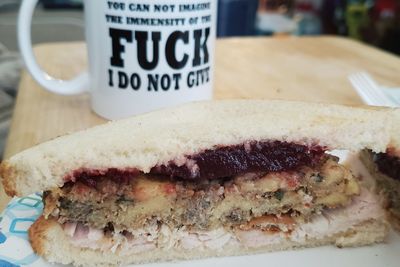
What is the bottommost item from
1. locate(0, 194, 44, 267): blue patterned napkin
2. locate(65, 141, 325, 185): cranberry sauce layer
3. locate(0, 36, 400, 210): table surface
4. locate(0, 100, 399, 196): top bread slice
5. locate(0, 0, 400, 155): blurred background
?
locate(0, 0, 400, 155): blurred background

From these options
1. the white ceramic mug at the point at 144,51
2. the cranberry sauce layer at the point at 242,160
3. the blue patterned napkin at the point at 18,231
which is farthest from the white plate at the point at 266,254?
the white ceramic mug at the point at 144,51

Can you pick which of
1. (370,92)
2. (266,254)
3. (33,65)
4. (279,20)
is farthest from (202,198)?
(279,20)

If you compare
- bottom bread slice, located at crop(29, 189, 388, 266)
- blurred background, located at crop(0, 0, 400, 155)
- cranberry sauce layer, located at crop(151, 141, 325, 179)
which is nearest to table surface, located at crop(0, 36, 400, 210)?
bottom bread slice, located at crop(29, 189, 388, 266)

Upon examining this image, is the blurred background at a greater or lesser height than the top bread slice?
lesser

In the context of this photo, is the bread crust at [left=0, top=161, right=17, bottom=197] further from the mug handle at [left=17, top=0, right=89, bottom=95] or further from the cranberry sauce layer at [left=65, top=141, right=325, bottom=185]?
the mug handle at [left=17, top=0, right=89, bottom=95]

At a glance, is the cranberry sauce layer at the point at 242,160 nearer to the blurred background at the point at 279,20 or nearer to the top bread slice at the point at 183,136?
the top bread slice at the point at 183,136

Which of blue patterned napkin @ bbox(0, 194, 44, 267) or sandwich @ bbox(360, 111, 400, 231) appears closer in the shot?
blue patterned napkin @ bbox(0, 194, 44, 267)

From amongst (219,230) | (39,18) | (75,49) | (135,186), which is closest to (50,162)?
(135,186)
